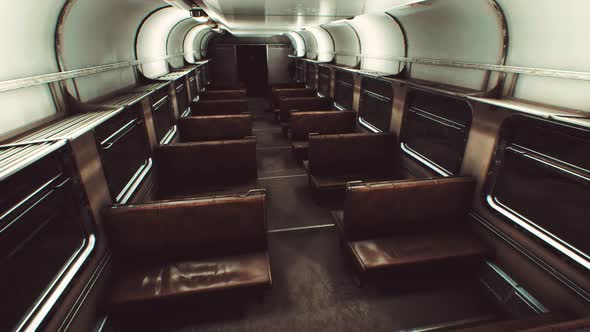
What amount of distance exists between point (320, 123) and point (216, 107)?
3.42 m

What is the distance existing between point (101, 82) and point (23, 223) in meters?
2.74

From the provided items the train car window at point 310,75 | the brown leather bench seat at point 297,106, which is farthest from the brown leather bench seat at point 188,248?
the train car window at point 310,75

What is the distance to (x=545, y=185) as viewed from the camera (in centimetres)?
556

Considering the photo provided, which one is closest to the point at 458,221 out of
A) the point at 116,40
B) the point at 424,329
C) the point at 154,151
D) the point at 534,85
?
the point at 424,329

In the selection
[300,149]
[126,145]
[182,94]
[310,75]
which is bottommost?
[300,149]

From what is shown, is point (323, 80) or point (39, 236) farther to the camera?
point (323, 80)


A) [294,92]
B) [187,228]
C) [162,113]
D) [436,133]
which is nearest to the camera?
[187,228]

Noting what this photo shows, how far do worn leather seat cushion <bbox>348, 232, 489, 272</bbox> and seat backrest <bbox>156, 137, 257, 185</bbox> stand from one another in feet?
7.90

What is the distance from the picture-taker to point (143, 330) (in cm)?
288

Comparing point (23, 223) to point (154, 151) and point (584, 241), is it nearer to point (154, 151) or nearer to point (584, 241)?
point (154, 151)

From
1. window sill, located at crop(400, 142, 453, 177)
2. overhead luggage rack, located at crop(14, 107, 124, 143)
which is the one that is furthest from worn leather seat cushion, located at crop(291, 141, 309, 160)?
overhead luggage rack, located at crop(14, 107, 124, 143)

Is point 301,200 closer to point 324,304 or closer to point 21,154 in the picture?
point 324,304

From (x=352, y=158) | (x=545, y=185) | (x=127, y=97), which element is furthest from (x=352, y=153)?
(x=545, y=185)

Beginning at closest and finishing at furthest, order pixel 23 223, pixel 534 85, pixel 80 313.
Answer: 1. pixel 80 313
2. pixel 534 85
3. pixel 23 223
